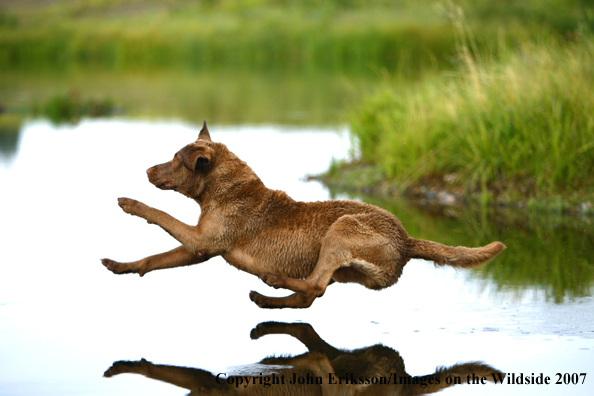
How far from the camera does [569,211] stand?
923 cm

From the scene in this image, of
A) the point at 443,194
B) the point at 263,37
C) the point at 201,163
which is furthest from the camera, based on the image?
the point at 263,37

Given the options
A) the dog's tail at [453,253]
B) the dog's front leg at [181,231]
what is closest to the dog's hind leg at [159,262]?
the dog's front leg at [181,231]

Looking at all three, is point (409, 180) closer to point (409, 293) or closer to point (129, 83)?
point (409, 293)

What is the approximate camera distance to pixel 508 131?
9.74 meters

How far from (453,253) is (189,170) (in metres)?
1.97

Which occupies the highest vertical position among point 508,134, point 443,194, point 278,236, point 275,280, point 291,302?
point 508,134

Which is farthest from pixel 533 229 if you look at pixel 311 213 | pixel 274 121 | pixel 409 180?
pixel 274 121

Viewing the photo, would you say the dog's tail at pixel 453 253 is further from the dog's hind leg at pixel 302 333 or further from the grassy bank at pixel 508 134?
the grassy bank at pixel 508 134

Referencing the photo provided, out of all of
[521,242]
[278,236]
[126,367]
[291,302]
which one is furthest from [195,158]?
[521,242]

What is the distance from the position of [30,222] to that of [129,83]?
2050 cm

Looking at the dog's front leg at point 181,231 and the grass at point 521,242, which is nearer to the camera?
the dog's front leg at point 181,231

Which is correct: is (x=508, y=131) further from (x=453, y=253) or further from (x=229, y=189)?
(x=229, y=189)

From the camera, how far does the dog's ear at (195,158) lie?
17.9 feet

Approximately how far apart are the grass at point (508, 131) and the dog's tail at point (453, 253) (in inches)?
174
